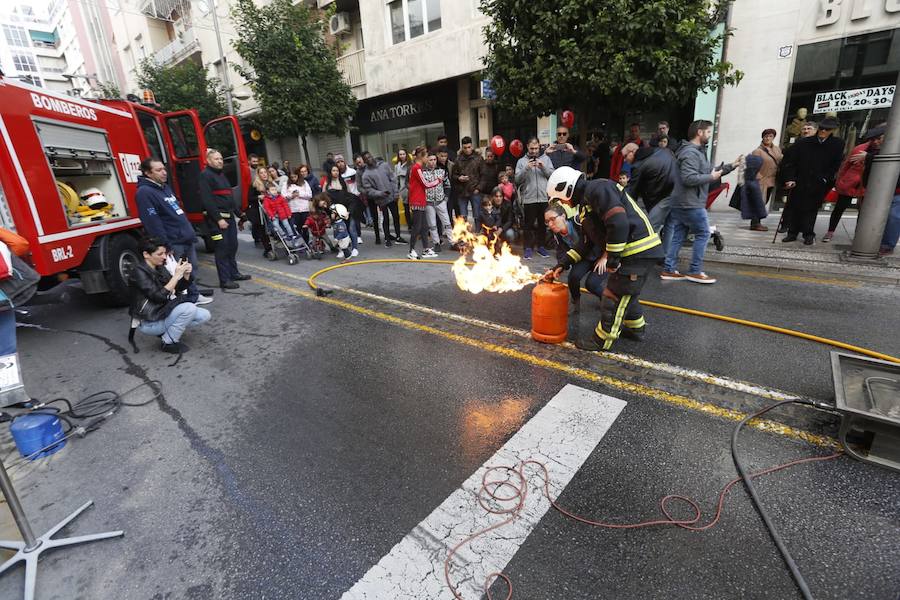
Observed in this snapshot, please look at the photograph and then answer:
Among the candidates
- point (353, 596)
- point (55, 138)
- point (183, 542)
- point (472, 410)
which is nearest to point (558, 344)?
point (472, 410)

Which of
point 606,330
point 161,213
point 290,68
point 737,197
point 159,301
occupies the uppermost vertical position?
point 290,68

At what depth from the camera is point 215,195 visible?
23.0 feet

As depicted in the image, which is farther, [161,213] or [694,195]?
[161,213]

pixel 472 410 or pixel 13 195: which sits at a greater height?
pixel 13 195

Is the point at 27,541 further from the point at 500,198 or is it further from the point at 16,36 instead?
the point at 16,36

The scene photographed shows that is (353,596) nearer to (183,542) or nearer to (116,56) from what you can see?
(183,542)

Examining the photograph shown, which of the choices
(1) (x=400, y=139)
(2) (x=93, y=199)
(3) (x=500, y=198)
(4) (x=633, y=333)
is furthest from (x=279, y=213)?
(1) (x=400, y=139)

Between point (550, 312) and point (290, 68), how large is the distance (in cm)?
1513

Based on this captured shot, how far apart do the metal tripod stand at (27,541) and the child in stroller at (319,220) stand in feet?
23.9

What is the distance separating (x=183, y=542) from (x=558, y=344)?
331cm

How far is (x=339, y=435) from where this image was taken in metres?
3.12

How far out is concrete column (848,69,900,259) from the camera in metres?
5.95

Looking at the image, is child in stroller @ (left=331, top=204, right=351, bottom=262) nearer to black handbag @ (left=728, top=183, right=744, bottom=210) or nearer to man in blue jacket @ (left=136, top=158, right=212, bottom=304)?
man in blue jacket @ (left=136, top=158, right=212, bottom=304)

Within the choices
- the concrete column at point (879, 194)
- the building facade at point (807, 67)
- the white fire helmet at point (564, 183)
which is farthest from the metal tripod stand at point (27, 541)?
the building facade at point (807, 67)
